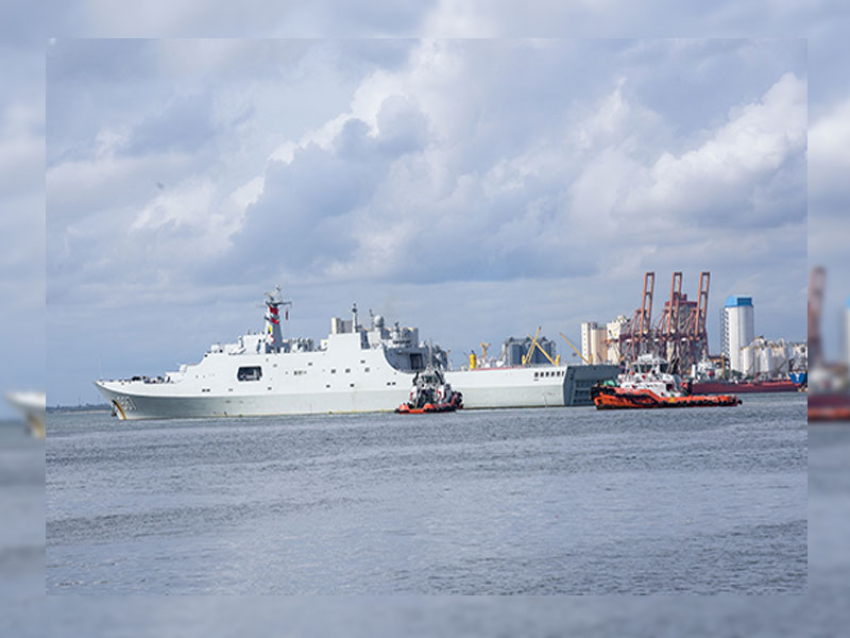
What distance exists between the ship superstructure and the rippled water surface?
20914mm

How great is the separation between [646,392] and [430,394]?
11.6 metres

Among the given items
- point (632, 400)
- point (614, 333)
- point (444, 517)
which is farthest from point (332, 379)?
point (614, 333)

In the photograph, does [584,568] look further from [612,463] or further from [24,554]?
[612,463]

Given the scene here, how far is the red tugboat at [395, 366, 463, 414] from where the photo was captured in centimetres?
5659

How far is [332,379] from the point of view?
58.0 m

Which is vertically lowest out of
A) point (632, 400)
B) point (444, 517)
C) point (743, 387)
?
point (743, 387)

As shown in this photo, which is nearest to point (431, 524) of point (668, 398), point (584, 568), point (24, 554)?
point (584, 568)

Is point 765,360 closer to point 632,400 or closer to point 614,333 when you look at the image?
point 614,333

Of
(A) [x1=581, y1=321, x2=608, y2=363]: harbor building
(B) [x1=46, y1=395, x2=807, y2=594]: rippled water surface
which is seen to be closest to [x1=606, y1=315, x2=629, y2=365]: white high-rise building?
(A) [x1=581, y1=321, x2=608, y2=363]: harbor building

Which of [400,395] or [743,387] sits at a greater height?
[400,395]

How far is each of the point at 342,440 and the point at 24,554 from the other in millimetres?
22824

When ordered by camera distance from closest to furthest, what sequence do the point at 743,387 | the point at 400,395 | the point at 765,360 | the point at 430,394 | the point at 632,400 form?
the point at 632,400 < the point at 430,394 < the point at 400,395 < the point at 743,387 < the point at 765,360

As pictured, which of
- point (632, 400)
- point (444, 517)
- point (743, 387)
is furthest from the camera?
point (743, 387)

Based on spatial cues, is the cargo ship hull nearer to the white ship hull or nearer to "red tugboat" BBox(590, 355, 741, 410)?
"red tugboat" BBox(590, 355, 741, 410)
